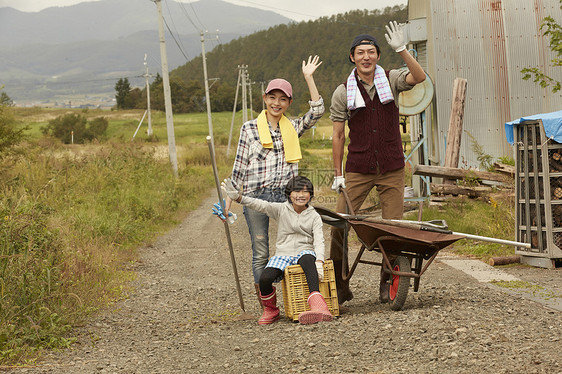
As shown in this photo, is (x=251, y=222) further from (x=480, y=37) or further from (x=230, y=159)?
(x=230, y=159)

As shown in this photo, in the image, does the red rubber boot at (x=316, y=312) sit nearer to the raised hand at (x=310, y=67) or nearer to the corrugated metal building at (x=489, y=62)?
the raised hand at (x=310, y=67)

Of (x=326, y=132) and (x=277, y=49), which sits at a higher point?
(x=277, y=49)

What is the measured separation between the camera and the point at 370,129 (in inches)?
265

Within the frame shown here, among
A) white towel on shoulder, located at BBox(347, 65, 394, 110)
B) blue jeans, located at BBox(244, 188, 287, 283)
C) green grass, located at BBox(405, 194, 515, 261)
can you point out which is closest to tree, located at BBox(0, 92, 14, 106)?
green grass, located at BBox(405, 194, 515, 261)

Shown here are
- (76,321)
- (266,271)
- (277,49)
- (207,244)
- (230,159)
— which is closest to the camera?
(266,271)

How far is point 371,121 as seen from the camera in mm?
6711

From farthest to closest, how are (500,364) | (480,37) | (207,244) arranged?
(480,37) → (207,244) → (500,364)

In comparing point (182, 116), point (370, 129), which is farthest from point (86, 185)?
point (182, 116)

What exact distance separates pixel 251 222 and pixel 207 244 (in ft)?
24.7

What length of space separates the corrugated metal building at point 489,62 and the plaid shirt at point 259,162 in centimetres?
930

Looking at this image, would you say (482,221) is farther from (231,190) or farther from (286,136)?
(231,190)

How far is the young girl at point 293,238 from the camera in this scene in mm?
6445

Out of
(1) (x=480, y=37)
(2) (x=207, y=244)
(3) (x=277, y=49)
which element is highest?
(3) (x=277, y=49)

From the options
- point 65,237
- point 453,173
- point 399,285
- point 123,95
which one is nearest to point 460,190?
point 453,173
